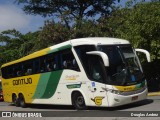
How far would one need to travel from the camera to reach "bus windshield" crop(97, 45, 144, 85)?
52.0 ft

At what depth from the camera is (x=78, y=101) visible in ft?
57.2

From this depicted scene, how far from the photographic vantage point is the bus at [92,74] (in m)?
15.8

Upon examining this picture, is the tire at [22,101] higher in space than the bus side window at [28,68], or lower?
lower

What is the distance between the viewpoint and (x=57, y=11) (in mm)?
43531

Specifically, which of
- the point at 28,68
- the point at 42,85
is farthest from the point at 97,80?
the point at 28,68

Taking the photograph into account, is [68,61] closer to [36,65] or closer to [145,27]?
[36,65]

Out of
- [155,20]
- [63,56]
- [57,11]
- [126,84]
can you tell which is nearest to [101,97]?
[126,84]

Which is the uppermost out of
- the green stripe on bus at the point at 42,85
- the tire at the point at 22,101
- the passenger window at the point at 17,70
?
the passenger window at the point at 17,70

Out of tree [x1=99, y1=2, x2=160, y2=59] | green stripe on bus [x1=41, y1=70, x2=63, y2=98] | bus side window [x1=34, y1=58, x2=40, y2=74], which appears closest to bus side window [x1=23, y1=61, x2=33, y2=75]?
bus side window [x1=34, y1=58, x2=40, y2=74]

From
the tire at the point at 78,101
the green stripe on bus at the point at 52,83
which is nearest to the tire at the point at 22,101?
the green stripe on bus at the point at 52,83

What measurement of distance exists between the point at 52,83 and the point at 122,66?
15.1 feet

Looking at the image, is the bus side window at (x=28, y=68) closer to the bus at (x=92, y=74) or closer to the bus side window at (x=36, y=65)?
the bus side window at (x=36, y=65)

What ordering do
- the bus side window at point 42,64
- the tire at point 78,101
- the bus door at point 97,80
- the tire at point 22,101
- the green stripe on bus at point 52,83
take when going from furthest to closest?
the tire at point 22,101 → the bus side window at point 42,64 → the green stripe on bus at point 52,83 → the tire at point 78,101 → the bus door at point 97,80

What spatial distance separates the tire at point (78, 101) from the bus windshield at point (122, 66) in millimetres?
2072
